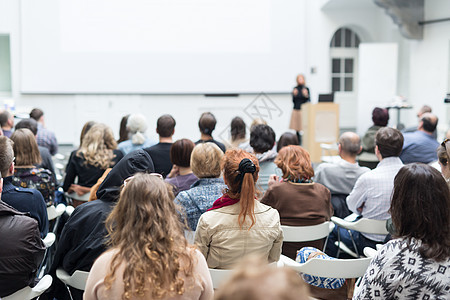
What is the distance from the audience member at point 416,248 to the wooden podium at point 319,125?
6.37 meters

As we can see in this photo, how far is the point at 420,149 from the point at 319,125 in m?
3.31

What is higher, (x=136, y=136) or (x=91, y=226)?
(x=136, y=136)

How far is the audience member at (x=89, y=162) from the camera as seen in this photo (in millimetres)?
4234

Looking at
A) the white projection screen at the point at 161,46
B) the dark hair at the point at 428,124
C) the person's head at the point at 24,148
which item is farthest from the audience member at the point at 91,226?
the white projection screen at the point at 161,46

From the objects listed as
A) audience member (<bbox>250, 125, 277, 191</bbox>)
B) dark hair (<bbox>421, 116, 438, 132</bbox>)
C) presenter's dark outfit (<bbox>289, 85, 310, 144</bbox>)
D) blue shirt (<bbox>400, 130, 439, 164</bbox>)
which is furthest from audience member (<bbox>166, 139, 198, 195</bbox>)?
presenter's dark outfit (<bbox>289, 85, 310, 144</bbox>)

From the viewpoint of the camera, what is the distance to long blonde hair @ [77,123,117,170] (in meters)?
4.25

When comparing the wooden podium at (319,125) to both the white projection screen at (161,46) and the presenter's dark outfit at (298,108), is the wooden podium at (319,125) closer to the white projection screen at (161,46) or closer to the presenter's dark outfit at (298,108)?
the presenter's dark outfit at (298,108)

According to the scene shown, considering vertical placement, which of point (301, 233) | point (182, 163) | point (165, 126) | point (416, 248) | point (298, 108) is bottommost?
point (301, 233)

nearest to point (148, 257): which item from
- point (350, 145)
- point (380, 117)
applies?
point (350, 145)

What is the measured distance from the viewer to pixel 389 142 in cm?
339

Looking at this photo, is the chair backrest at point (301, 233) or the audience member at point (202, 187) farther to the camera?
the chair backrest at point (301, 233)

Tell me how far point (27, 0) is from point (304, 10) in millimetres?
5622

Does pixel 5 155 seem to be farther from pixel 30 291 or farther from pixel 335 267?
pixel 335 267

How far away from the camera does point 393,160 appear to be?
340 centimetres
